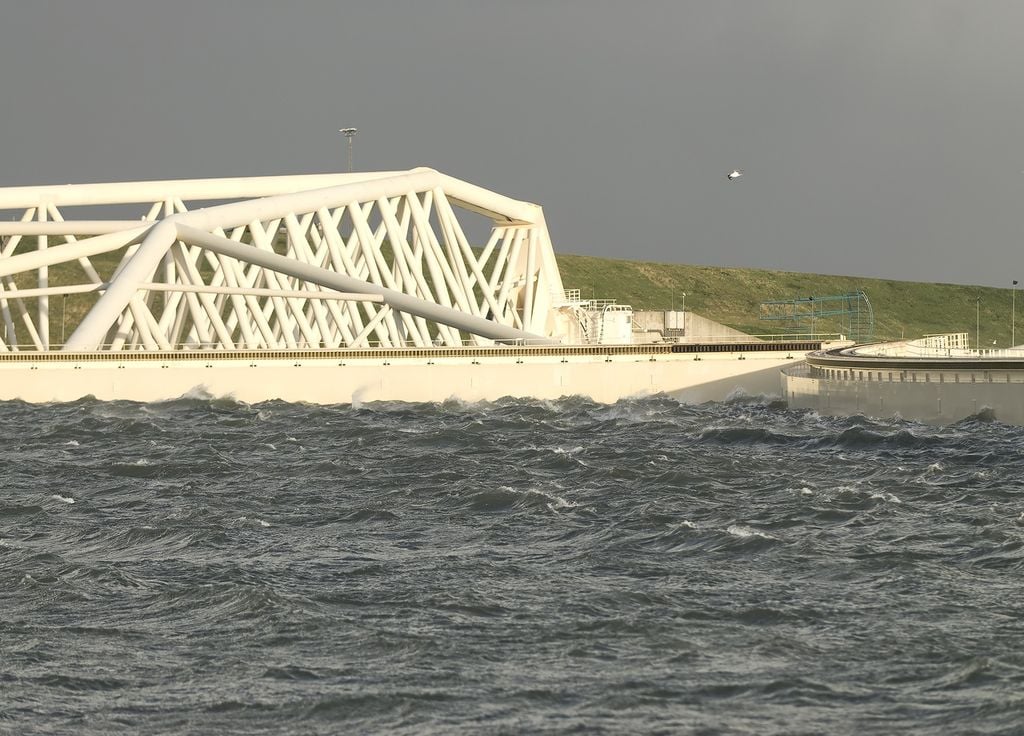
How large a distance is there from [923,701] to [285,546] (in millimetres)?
17323

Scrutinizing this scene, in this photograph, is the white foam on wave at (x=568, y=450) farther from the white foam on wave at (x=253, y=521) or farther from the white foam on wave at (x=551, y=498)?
the white foam on wave at (x=253, y=521)

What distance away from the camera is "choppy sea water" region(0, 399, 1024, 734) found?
72.1 feet

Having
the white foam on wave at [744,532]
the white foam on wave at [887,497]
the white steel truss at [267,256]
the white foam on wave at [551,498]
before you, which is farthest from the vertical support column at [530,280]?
the white foam on wave at [744,532]

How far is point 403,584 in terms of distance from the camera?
30.1 meters

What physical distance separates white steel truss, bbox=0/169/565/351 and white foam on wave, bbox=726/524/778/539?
48043mm

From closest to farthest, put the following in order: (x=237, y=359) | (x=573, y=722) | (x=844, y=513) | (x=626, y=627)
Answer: (x=573, y=722) < (x=626, y=627) < (x=844, y=513) < (x=237, y=359)

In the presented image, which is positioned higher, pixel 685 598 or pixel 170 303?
pixel 170 303

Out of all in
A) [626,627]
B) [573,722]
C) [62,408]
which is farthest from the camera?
[62,408]

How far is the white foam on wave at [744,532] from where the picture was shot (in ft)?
114

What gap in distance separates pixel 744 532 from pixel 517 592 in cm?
840

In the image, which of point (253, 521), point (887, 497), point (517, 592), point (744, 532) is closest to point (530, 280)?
point (887, 497)

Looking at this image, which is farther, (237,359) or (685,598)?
(237,359)

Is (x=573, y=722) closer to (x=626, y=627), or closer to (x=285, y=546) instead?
(x=626, y=627)

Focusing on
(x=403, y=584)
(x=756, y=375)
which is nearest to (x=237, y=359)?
(x=756, y=375)
